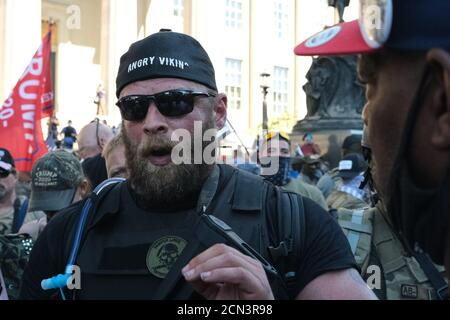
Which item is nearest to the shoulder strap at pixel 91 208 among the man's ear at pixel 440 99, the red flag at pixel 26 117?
the man's ear at pixel 440 99

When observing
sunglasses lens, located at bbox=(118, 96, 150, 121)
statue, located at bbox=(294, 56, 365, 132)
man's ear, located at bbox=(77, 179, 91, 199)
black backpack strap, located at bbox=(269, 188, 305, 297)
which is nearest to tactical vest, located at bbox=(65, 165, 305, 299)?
black backpack strap, located at bbox=(269, 188, 305, 297)

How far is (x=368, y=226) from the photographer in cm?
329

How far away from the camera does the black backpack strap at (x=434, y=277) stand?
2990mm

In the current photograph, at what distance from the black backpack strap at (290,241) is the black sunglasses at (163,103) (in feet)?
1.81

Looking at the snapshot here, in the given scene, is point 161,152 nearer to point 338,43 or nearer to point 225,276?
point 225,276

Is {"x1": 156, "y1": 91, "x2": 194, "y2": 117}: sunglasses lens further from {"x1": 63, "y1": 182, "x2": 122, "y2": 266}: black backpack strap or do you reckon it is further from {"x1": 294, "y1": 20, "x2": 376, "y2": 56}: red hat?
{"x1": 294, "y1": 20, "x2": 376, "y2": 56}: red hat

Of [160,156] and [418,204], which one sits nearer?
[418,204]

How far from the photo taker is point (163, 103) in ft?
7.64

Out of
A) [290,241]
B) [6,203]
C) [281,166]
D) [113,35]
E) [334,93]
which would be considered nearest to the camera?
[290,241]

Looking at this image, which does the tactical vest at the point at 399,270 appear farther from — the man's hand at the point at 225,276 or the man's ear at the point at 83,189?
the man's ear at the point at 83,189

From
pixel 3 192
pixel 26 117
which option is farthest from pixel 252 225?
pixel 26 117

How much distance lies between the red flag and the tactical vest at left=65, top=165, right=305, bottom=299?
4.40m

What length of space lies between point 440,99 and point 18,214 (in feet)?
12.4

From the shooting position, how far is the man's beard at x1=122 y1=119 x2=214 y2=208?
2.27 meters
